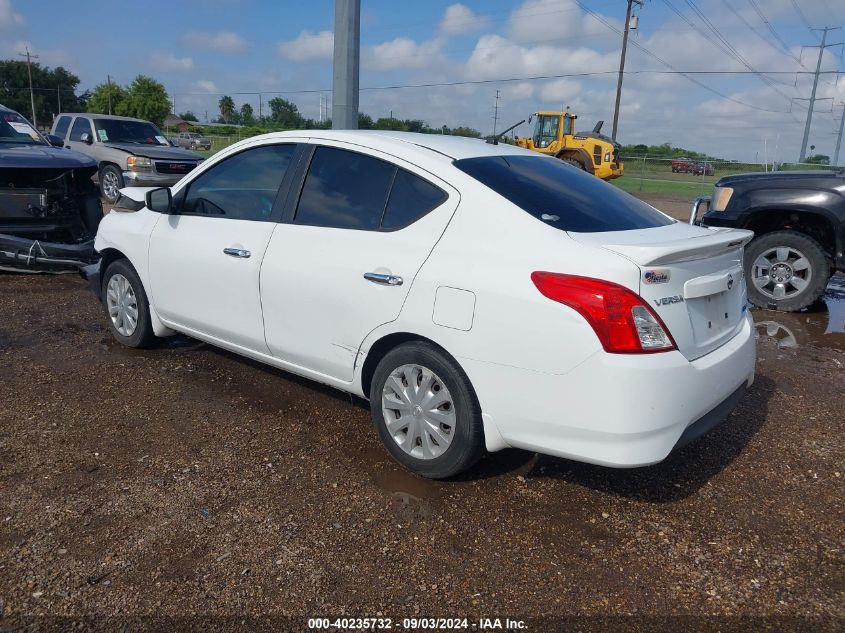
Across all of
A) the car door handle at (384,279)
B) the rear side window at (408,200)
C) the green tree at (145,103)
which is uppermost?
the green tree at (145,103)

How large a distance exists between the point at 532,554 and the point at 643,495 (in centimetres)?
83

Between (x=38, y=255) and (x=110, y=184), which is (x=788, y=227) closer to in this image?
(x=38, y=255)

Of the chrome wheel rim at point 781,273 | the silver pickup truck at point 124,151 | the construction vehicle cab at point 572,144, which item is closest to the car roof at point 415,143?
the chrome wheel rim at point 781,273

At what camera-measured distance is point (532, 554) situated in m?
2.86

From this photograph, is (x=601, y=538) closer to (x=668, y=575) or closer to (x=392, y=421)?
(x=668, y=575)

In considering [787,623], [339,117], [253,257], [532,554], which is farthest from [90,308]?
[787,623]

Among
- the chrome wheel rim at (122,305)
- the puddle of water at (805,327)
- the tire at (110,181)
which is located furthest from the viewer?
the tire at (110,181)

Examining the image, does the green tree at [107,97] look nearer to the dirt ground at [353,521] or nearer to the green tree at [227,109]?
the green tree at [227,109]

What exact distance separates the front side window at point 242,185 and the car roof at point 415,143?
0.58 feet

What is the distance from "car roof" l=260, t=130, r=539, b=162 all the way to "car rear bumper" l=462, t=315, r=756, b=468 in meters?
1.26

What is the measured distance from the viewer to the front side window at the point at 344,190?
141 inches

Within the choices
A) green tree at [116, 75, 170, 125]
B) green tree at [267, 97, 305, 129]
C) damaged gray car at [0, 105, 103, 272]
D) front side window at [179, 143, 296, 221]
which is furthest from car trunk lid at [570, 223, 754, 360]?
green tree at [116, 75, 170, 125]

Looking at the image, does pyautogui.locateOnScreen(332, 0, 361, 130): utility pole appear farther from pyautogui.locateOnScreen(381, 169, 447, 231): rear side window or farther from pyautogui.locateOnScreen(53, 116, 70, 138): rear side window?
pyautogui.locateOnScreen(53, 116, 70, 138): rear side window

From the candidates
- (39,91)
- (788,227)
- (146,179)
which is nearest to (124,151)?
(146,179)
